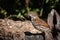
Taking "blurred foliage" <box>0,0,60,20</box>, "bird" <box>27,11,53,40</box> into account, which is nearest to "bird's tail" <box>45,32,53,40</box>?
"bird" <box>27,11,53,40</box>

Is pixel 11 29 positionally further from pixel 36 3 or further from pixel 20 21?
pixel 36 3

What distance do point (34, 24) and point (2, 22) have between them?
83cm

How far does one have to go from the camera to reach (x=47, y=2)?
5.79 meters

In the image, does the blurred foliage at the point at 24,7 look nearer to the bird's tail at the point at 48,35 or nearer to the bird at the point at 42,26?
the bird at the point at 42,26

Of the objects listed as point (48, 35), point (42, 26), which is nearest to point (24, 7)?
point (42, 26)

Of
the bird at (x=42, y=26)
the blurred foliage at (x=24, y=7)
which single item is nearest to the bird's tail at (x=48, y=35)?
the bird at (x=42, y=26)

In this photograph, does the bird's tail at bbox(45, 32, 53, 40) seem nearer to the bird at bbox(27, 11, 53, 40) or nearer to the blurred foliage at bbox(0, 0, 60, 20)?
the bird at bbox(27, 11, 53, 40)

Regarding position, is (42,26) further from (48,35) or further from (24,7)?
(24,7)

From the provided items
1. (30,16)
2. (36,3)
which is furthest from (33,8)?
(30,16)

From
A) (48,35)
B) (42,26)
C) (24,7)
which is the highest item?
(24,7)

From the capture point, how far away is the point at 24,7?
6105 mm

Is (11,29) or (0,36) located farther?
(11,29)

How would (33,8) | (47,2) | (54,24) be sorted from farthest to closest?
(33,8), (47,2), (54,24)

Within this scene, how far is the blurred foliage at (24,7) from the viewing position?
5.93 m
